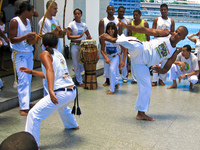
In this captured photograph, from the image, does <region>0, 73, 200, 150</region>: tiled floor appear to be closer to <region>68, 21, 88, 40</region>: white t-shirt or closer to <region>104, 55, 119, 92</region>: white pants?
<region>104, 55, 119, 92</region>: white pants

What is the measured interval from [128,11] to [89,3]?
135cm

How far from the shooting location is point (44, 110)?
3680mm

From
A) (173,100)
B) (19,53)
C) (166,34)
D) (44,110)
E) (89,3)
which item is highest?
(89,3)

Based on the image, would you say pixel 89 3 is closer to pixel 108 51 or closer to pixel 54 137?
pixel 108 51

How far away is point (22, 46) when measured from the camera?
5059 millimetres

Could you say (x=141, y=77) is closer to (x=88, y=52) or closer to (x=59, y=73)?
(x=59, y=73)

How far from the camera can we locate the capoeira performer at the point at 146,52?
15.3ft

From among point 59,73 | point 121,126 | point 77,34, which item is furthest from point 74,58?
point 59,73

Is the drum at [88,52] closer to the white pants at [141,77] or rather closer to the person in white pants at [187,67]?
the person in white pants at [187,67]

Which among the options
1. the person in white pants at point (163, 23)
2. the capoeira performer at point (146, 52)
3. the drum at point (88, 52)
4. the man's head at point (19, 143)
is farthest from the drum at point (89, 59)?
the man's head at point (19, 143)

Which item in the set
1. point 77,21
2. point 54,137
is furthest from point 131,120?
point 77,21

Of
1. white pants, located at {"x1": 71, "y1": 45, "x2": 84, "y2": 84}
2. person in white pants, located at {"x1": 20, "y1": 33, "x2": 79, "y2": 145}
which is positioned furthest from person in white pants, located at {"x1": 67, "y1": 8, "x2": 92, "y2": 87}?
person in white pants, located at {"x1": 20, "y1": 33, "x2": 79, "y2": 145}

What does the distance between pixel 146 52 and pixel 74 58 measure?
2738 mm

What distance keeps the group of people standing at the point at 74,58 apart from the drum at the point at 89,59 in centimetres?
25
